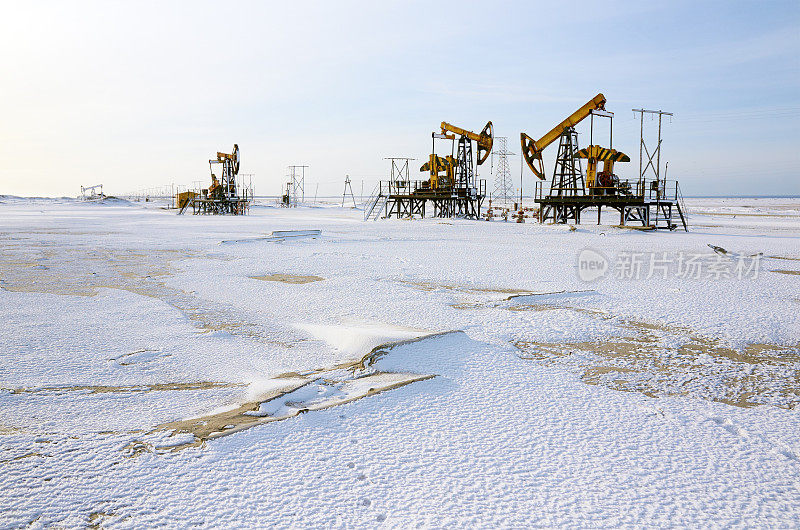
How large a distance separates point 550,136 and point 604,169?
3220 millimetres

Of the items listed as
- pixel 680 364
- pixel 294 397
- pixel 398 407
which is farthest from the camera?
pixel 680 364

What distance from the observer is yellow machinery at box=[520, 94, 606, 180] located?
2173 cm

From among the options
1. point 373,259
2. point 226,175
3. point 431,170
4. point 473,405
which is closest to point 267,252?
point 373,259

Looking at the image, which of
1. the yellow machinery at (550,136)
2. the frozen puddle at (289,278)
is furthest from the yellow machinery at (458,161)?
the frozen puddle at (289,278)

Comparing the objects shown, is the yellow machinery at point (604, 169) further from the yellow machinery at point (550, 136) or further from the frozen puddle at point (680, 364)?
the frozen puddle at point (680, 364)

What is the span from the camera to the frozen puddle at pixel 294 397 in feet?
8.77

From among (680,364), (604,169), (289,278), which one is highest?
(604,169)

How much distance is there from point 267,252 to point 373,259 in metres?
2.64

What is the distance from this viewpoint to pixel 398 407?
Answer: 299 centimetres

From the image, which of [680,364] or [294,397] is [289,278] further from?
[680,364]

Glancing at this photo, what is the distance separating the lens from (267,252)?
450 inches

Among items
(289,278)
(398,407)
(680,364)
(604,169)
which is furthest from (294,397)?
(604,169)

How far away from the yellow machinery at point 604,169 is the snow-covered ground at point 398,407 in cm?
1564

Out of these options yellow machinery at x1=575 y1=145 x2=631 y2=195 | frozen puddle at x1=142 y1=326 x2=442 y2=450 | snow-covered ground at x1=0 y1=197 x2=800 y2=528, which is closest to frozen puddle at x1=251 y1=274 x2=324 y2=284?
snow-covered ground at x1=0 y1=197 x2=800 y2=528
